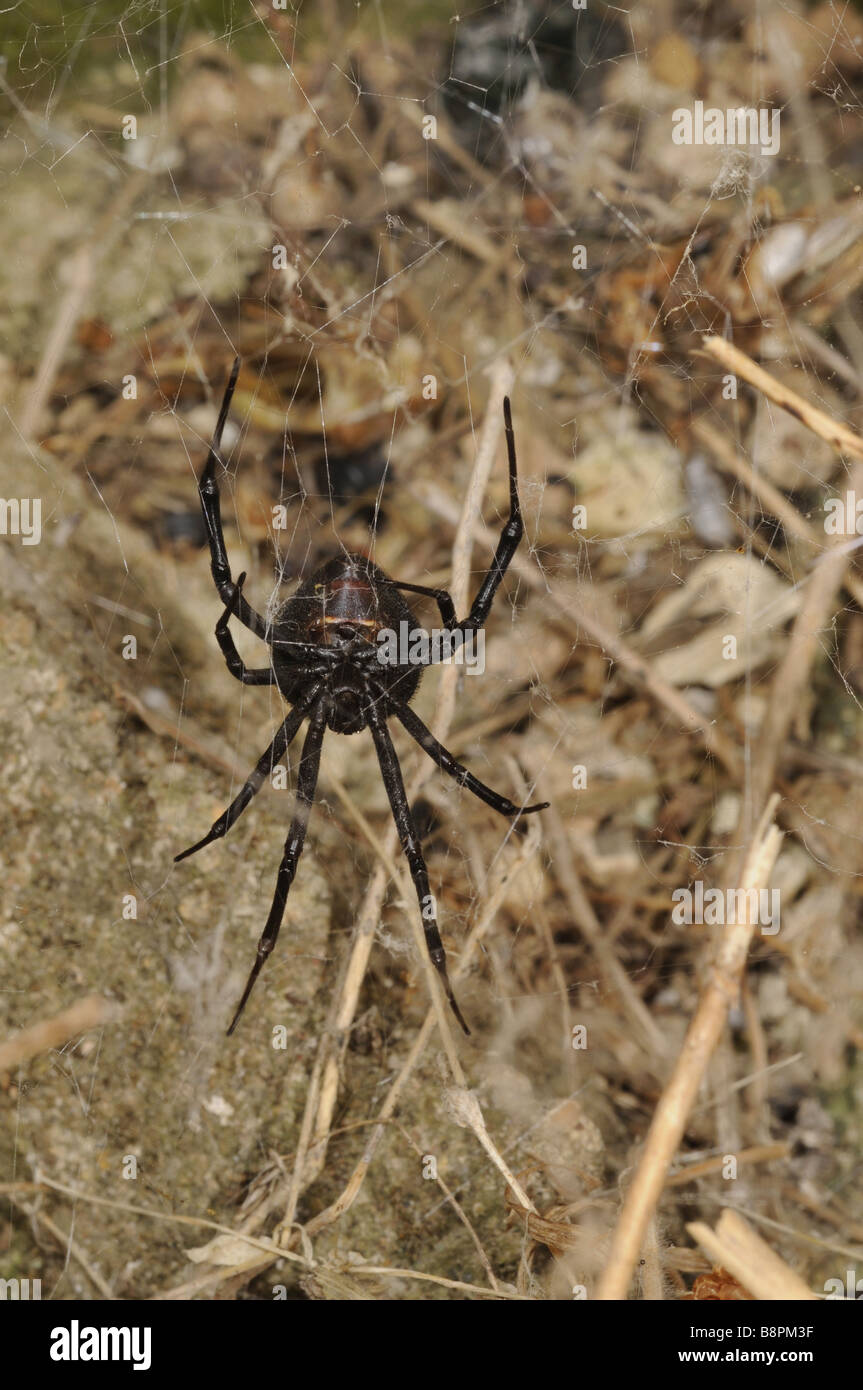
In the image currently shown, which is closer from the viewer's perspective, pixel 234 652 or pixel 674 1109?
pixel 674 1109

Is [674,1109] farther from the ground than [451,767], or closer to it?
closer to it

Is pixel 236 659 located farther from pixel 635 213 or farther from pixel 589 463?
pixel 635 213

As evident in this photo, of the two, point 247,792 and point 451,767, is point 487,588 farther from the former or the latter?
point 247,792

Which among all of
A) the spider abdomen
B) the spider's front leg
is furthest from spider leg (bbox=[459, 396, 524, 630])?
the spider abdomen

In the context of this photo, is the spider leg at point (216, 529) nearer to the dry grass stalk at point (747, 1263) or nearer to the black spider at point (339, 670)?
the black spider at point (339, 670)

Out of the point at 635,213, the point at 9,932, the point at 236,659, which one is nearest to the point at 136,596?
the point at 236,659

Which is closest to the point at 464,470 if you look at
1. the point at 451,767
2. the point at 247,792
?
the point at 451,767
